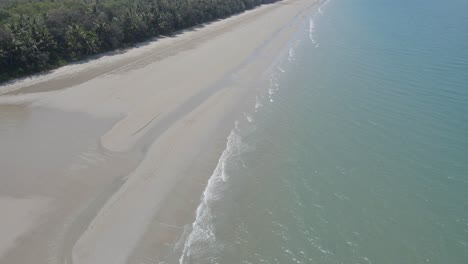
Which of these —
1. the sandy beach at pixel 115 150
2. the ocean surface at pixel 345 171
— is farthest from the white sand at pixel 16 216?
the ocean surface at pixel 345 171

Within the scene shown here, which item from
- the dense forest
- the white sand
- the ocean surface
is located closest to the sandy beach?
the white sand

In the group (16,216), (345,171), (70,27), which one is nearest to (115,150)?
(16,216)

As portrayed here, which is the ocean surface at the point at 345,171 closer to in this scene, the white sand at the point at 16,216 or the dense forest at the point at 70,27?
the white sand at the point at 16,216

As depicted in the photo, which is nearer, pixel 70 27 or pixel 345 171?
pixel 345 171

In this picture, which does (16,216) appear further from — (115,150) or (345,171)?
(345,171)

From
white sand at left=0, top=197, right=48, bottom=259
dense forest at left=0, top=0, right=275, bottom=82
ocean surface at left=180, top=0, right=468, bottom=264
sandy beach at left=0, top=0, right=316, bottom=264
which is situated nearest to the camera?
white sand at left=0, top=197, right=48, bottom=259

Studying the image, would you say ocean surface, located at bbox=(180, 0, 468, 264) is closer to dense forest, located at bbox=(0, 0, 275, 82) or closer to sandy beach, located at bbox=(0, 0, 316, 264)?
sandy beach, located at bbox=(0, 0, 316, 264)
